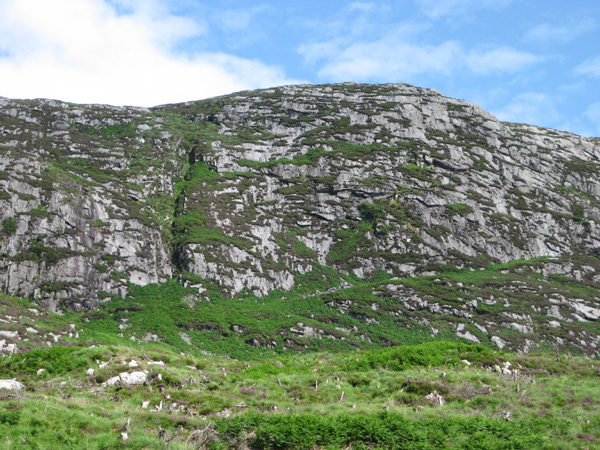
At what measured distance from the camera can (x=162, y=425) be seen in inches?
546

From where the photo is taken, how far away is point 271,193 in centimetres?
8162

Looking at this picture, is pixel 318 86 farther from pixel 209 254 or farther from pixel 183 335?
pixel 183 335

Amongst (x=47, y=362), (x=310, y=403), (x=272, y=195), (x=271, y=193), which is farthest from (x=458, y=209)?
(x=47, y=362)

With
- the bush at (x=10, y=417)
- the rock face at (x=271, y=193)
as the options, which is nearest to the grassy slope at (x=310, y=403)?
the bush at (x=10, y=417)

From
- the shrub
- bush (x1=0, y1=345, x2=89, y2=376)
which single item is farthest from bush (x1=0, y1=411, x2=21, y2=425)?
the shrub

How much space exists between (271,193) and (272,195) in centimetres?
60

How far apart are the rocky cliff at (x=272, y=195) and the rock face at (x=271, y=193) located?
0.97ft

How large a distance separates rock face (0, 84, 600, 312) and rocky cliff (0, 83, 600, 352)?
0.97 ft

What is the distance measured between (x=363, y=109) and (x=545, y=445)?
111 meters

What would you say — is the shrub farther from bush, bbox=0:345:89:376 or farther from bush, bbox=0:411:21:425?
bush, bbox=0:411:21:425

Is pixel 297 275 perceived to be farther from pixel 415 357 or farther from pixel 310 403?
pixel 310 403

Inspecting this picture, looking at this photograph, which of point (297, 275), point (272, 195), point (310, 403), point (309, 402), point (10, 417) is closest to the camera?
point (10, 417)

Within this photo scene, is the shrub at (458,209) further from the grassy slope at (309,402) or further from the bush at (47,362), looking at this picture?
the bush at (47,362)

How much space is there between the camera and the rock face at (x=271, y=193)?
5438 centimetres
